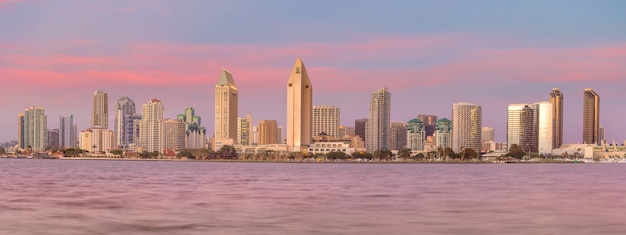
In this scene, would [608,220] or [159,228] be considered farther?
[608,220]

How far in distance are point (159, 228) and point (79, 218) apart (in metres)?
7.60

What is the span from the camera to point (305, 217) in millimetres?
49094

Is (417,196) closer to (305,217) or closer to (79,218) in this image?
(305,217)

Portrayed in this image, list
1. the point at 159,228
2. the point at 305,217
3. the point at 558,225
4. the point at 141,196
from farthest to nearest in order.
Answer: the point at 141,196, the point at 305,217, the point at 558,225, the point at 159,228

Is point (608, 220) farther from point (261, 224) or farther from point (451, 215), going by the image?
point (261, 224)

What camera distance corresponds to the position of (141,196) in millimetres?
67750

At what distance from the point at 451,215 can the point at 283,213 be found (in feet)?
34.8

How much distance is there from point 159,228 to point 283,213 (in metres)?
10.9

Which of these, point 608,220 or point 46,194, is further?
point 46,194

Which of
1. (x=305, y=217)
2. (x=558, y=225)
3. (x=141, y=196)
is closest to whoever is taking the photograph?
(x=558, y=225)

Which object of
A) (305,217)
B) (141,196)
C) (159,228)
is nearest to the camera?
(159,228)

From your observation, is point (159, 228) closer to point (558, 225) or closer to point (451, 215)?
point (451, 215)

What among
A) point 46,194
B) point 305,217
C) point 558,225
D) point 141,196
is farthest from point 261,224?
point 46,194

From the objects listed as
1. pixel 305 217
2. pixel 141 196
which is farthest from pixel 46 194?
pixel 305 217
